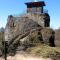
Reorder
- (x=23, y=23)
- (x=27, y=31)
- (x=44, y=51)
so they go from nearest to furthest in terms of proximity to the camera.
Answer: (x=44, y=51)
(x=27, y=31)
(x=23, y=23)

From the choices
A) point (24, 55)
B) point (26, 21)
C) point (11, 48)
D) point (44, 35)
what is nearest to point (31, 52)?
point (24, 55)

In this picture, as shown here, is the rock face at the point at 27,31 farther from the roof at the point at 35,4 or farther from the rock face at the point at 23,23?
the roof at the point at 35,4

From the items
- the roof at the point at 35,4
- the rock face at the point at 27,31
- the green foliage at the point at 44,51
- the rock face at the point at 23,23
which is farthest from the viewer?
the roof at the point at 35,4

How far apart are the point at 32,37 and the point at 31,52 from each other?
3.62 meters

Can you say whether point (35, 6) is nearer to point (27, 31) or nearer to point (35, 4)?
point (35, 4)

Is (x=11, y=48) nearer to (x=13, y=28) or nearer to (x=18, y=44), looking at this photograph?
(x=18, y=44)

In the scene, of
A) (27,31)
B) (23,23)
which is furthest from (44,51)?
(23,23)

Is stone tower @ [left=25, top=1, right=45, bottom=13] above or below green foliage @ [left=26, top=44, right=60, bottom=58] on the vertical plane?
above

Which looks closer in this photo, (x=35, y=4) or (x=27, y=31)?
(x=27, y=31)

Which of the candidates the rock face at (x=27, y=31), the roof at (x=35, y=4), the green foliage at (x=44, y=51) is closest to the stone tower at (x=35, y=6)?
the roof at (x=35, y=4)

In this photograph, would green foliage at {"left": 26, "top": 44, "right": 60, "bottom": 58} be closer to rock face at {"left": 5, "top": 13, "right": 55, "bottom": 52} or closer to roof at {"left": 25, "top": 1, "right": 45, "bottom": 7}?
rock face at {"left": 5, "top": 13, "right": 55, "bottom": 52}

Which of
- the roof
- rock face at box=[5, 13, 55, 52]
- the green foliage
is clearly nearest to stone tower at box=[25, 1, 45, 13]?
the roof

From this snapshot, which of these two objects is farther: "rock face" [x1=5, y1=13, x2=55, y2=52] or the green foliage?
"rock face" [x1=5, y1=13, x2=55, y2=52]

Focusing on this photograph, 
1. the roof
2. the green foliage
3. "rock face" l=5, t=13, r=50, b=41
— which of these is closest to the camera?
the green foliage
